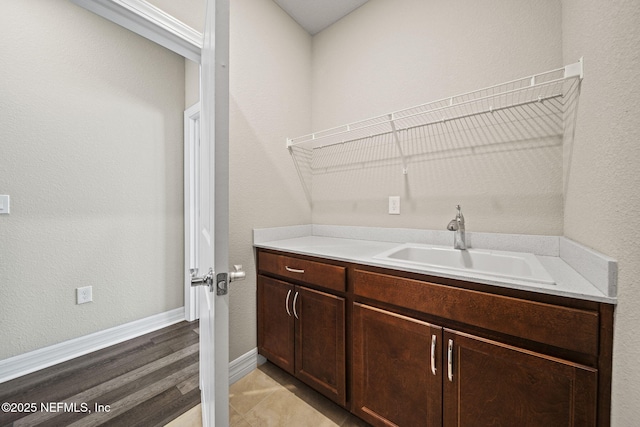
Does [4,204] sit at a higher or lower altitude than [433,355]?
higher

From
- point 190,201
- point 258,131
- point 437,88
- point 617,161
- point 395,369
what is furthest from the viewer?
point 190,201

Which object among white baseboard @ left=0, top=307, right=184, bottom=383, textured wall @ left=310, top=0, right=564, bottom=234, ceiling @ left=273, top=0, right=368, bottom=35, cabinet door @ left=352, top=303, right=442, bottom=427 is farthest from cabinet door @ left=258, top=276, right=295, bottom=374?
ceiling @ left=273, top=0, right=368, bottom=35

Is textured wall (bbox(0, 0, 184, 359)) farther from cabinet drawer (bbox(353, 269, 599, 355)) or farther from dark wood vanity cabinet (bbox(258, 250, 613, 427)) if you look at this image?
cabinet drawer (bbox(353, 269, 599, 355))

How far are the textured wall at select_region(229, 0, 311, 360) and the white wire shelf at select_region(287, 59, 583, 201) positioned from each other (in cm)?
21

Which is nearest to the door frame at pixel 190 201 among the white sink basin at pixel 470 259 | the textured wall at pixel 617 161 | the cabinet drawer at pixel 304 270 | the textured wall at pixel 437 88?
the cabinet drawer at pixel 304 270

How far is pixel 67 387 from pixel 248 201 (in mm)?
1544

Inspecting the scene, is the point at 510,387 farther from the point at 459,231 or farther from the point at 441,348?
the point at 459,231

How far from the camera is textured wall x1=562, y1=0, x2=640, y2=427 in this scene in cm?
55

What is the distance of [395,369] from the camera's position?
1012mm

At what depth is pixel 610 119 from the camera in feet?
2.19

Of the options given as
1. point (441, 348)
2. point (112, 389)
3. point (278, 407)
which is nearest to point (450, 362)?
point (441, 348)

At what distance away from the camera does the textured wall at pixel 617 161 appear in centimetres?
55

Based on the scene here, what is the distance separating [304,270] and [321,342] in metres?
0.39

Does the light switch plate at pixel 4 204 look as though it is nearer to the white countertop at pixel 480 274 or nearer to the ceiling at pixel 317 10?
the white countertop at pixel 480 274
